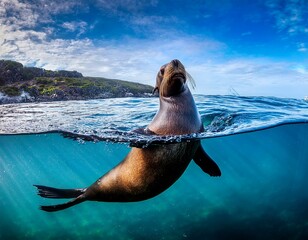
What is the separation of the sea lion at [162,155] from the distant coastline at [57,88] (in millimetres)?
11044

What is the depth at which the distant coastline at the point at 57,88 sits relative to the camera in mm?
15086

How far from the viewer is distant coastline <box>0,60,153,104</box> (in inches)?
594

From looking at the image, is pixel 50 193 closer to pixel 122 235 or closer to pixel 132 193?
pixel 132 193

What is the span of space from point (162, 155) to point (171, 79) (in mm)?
1004

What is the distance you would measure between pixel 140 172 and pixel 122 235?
46.7 ft

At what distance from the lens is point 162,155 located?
11.9 feet

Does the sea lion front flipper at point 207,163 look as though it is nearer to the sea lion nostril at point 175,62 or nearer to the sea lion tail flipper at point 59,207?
the sea lion nostril at point 175,62

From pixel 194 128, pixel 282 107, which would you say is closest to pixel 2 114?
pixel 194 128

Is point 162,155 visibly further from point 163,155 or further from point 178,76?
point 178,76

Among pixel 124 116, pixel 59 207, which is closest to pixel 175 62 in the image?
pixel 59 207

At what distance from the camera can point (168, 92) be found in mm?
3918

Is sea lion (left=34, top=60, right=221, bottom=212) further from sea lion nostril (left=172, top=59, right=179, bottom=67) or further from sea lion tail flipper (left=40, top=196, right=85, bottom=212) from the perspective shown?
sea lion tail flipper (left=40, top=196, right=85, bottom=212)

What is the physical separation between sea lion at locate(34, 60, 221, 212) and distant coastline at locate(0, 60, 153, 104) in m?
11.0

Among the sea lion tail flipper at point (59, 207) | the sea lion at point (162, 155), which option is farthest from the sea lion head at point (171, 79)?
the sea lion tail flipper at point (59, 207)
